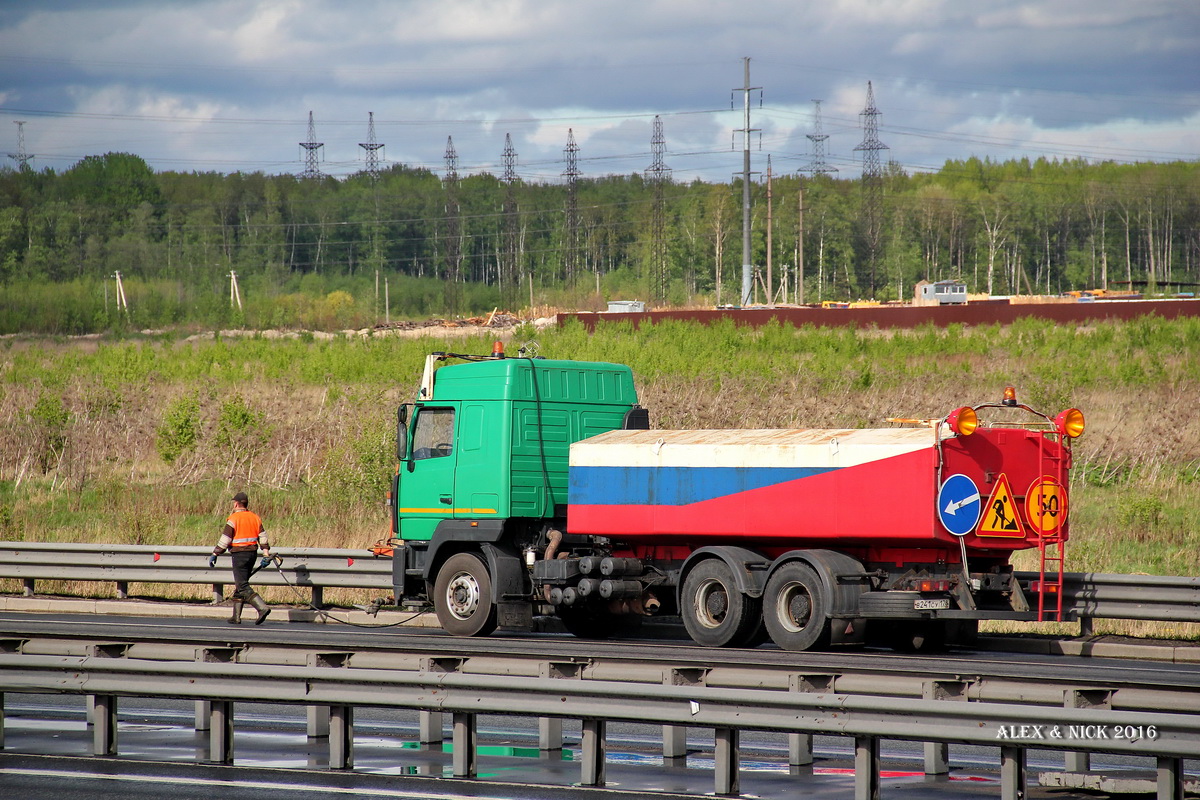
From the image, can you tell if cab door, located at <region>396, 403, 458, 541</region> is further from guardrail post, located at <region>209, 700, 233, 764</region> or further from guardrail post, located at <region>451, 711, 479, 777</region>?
guardrail post, located at <region>451, 711, 479, 777</region>

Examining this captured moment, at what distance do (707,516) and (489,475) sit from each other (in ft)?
8.96

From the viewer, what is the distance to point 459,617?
15.3 meters

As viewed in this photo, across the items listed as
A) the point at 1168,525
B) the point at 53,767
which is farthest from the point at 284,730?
the point at 1168,525

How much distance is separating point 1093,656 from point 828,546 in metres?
3.18

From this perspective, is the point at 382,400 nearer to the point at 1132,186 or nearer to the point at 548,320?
the point at 548,320

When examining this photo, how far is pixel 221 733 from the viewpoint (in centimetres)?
869

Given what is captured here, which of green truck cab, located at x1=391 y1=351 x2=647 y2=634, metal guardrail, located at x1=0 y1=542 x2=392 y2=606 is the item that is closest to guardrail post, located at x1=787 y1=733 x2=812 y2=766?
green truck cab, located at x1=391 y1=351 x2=647 y2=634

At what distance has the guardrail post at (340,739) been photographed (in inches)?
329

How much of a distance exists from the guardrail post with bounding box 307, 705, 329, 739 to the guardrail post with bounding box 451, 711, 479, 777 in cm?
148

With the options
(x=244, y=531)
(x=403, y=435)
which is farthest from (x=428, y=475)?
(x=244, y=531)

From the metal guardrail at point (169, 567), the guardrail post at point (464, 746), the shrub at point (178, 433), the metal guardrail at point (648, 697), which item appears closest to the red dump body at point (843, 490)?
the metal guardrail at point (169, 567)

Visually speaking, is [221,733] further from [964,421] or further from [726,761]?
[964,421]

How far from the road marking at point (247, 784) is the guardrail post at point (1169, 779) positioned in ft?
12.1

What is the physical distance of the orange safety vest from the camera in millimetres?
16831
